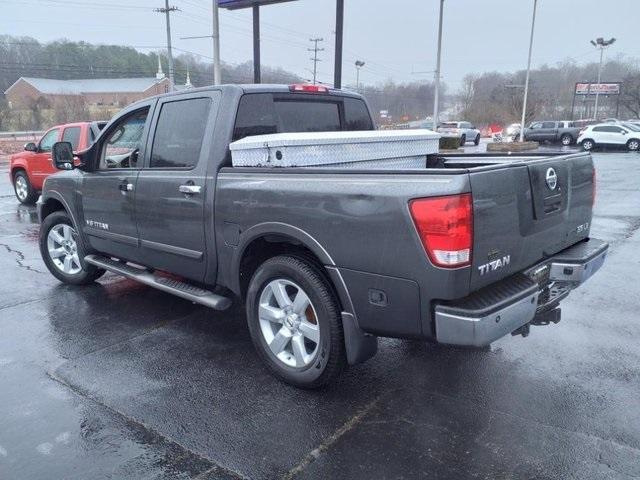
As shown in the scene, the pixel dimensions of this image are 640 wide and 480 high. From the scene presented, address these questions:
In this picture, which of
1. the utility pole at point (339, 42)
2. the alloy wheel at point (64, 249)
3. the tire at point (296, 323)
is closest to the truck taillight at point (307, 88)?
the tire at point (296, 323)

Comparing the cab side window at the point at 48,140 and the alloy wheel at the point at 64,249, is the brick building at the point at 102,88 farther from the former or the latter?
the alloy wheel at the point at 64,249

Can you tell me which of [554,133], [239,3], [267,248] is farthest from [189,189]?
[554,133]

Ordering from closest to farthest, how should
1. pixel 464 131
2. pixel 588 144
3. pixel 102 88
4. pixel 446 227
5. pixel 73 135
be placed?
pixel 446 227 → pixel 73 135 → pixel 588 144 → pixel 464 131 → pixel 102 88

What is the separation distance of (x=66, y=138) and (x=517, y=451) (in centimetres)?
1023

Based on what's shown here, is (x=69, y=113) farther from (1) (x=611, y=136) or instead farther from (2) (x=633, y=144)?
(2) (x=633, y=144)

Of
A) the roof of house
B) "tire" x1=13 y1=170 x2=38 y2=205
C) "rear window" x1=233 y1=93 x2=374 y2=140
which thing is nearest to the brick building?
the roof of house

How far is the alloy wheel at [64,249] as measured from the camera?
5.75 meters

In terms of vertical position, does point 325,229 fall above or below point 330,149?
below

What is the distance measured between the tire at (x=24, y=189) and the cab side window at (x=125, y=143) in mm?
8594

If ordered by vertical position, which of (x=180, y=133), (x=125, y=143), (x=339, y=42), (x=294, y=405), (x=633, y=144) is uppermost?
(x=339, y=42)

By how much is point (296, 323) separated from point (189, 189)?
134cm

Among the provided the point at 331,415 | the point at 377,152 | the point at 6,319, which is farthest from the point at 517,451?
the point at 6,319

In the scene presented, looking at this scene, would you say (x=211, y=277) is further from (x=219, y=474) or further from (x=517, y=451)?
(x=517, y=451)

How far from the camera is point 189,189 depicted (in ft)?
12.9
